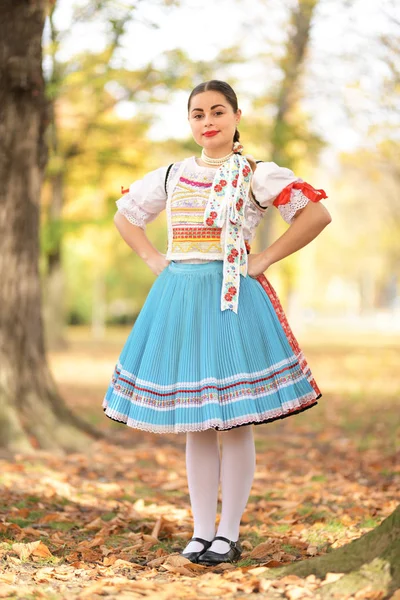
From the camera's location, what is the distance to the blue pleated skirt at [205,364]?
3.19 m

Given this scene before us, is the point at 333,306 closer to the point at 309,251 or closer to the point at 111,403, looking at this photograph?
the point at 309,251

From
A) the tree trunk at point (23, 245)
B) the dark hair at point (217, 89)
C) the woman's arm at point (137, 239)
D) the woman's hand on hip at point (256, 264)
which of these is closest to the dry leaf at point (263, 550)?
the woman's hand on hip at point (256, 264)

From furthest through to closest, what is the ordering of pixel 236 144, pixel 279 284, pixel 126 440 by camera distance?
1. pixel 279 284
2. pixel 126 440
3. pixel 236 144

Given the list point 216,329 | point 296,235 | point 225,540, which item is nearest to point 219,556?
point 225,540

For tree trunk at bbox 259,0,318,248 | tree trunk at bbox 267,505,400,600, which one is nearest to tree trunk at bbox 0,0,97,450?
tree trunk at bbox 267,505,400,600

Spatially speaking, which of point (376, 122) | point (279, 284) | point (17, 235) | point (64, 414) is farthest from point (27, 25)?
point (279, 284)

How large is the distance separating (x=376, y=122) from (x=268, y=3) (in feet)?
8.33

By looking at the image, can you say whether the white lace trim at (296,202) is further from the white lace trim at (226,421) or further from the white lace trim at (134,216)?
the white lace trim at (226,421)

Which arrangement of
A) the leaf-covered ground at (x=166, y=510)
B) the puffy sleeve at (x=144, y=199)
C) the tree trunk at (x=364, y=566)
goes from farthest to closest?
the puffy sleeve at (x=144, y=199) < the leaf-covered ground at (x=166, y=510) < the tree trunk at (x=364, y=566)

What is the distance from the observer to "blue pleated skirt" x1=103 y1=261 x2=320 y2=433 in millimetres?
3193

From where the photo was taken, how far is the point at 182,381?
3.23 metres

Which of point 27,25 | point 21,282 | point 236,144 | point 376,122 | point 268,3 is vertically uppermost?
point 268,3

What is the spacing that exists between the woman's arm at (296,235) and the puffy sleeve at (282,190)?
33 mm

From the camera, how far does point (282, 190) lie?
3389mm
